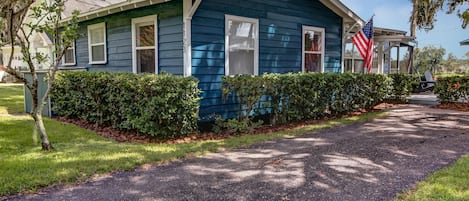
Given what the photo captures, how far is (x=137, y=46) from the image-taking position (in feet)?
26.7

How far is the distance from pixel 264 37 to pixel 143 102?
3.66 metres

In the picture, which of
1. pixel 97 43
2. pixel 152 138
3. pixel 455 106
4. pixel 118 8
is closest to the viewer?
pixel 152 138

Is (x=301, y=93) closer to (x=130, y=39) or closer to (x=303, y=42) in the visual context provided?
(x=303, y=42)

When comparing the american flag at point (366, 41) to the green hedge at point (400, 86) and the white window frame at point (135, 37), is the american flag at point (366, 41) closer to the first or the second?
the green hedge at point (400, 86)

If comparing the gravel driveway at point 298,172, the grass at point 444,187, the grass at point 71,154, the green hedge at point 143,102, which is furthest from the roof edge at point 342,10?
the grass at point 444,187

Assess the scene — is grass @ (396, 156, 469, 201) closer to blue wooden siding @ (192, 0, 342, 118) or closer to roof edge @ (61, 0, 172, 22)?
blue wooden siding @ (192, 0, 342, 118)

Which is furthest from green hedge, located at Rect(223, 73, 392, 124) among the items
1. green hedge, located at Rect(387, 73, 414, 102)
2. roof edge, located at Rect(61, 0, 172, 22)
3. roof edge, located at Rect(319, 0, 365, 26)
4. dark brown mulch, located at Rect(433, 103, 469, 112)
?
dark brown mulch, located at Rect(433, 103, 469, 112)

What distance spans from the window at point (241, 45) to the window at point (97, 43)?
4.16m

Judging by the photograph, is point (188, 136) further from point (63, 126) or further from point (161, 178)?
point (63, 126)

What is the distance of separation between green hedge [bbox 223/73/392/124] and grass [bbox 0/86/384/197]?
754mm

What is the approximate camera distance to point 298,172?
4.04 m

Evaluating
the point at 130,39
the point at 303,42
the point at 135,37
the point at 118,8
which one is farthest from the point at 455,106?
the point at 118,8

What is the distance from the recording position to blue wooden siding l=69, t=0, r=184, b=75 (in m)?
6.90

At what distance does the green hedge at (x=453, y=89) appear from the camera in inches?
412
